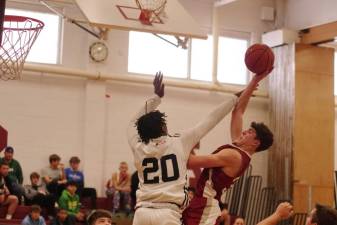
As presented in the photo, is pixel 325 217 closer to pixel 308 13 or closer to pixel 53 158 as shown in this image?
pixel 53 158

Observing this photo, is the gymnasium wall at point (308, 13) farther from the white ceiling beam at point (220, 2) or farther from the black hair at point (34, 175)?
the black hair at point (34, 175)

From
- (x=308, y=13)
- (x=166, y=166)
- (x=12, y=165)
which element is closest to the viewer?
(x=166, y=166)

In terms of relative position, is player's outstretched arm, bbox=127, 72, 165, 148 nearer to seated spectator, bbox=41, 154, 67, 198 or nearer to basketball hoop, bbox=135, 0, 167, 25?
basketball hoop, bbox=135, 0, 167, 25

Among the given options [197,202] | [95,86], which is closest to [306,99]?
[95,86]

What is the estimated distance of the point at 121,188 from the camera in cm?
1268

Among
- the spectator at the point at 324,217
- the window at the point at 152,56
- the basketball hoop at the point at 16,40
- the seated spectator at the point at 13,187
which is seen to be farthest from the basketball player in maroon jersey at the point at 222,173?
the window at the point at 152,56

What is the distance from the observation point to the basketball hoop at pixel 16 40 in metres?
7.70

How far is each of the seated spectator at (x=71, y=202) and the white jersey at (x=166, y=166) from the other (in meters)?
6.55

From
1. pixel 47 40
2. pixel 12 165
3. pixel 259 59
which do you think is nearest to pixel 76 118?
pixel 47 40

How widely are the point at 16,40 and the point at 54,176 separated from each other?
4.99 meters

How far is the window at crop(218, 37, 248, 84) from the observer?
1485 centimetres

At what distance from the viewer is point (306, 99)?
1452 cm

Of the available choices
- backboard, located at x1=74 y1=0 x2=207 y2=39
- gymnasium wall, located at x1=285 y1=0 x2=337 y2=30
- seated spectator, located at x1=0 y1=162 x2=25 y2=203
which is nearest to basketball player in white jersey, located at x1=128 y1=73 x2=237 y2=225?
backboard, located at x1=74 y1=0 x2=207 y2=39

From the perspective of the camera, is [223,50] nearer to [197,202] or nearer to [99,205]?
[99,205]
